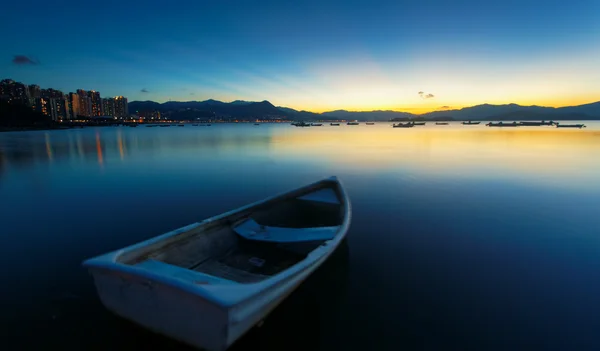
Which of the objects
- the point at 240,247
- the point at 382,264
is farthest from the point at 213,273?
the point at 382,264

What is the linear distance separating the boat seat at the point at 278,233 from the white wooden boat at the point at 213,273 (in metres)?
0.02

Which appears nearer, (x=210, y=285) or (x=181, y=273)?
(x=210, y=285)

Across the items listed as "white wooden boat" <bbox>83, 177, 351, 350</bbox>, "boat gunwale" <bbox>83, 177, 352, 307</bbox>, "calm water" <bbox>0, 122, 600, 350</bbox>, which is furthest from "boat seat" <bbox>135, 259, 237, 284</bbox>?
"calm water" <bbox>0, 122, 600, 350</bbox>

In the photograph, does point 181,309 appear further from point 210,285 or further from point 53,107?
point 53,107

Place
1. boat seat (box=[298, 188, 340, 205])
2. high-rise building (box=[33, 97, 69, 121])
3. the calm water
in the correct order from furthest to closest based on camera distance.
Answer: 1. high-rise building (box=[33, 97, 69, 121])
2. boat seat (box=[298, 188, 340, 205])
3. the calm water

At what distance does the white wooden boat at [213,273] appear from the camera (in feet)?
11.5

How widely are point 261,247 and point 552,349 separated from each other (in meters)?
5.81

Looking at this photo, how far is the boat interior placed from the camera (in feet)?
17.7

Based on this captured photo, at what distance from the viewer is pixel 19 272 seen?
21.7 feet

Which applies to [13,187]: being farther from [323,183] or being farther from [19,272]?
[323,183]

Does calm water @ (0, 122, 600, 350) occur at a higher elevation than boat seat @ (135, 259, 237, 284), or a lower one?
lower

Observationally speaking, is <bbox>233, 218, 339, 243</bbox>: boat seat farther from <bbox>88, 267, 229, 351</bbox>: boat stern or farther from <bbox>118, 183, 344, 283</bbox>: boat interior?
<bbox>88, 267, 229, 351</bbox>: boat stern

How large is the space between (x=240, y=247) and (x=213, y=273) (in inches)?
48.1

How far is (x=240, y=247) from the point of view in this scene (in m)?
7.00
